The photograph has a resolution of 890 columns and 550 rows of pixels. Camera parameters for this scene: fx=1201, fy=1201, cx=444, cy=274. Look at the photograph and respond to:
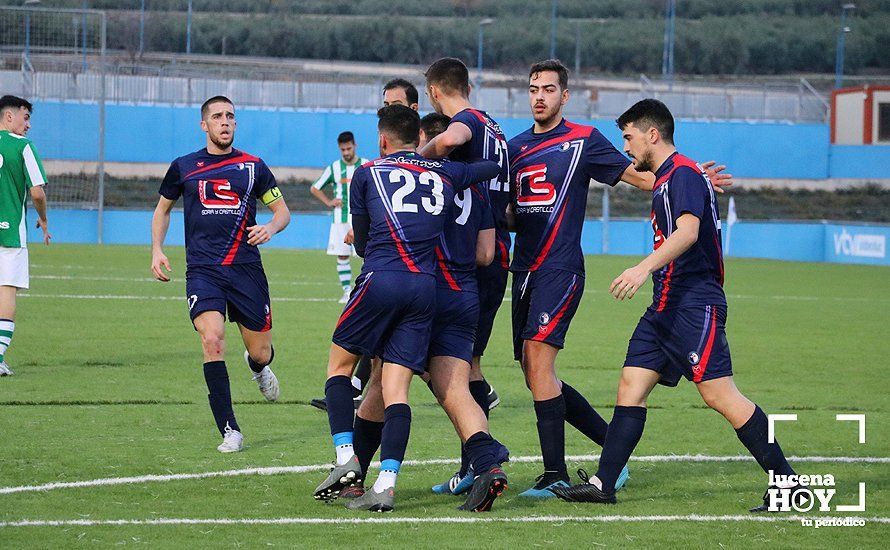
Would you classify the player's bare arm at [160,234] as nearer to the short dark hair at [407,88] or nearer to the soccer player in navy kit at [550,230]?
the short dark hair at [407,88]

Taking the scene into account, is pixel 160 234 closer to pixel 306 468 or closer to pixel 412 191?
pixel 306 468

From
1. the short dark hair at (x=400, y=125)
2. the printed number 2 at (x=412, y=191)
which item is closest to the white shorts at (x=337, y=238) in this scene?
the short dark hair at (x=400, y=125)

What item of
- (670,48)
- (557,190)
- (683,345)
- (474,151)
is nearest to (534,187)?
(557,190)

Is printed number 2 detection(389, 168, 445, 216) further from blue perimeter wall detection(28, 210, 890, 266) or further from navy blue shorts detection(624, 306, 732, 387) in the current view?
blue perimeter wall detection(28, 210, 890, 266)

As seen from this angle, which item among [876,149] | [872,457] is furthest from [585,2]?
[872,457]

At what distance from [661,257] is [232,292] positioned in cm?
341

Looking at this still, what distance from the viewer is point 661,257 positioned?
5.95 m

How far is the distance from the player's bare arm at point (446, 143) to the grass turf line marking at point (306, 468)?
2055mm

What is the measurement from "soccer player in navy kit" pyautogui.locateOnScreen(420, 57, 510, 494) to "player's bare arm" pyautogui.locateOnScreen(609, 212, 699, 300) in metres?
1.07

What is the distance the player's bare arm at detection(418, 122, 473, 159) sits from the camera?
6.22 m

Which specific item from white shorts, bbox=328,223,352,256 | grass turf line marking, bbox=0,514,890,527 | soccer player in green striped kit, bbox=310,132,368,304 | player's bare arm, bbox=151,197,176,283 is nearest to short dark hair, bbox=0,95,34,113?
player's bare arm, bbox=151,197,176,283

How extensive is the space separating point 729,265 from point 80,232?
60.3ft

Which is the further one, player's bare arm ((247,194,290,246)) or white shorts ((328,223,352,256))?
white shorts ((328,223,352,256))

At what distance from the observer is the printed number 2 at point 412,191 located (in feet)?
20.2
